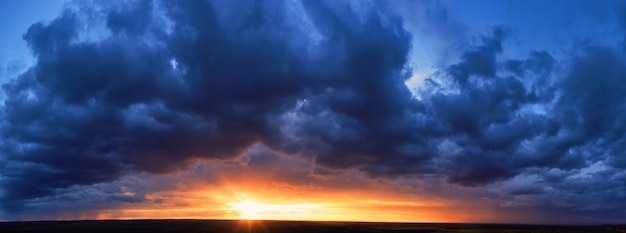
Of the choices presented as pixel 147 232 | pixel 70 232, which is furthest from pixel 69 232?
pixel 147 232

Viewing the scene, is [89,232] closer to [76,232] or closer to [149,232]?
[76,232]

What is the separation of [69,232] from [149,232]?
38150mm

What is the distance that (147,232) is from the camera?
165 meters

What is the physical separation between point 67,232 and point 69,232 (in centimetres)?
100

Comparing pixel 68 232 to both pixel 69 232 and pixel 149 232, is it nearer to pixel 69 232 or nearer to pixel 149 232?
pixel 69 232

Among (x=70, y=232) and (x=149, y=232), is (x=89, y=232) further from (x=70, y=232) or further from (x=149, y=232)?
(x=149, y=232)

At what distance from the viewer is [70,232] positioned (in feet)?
575

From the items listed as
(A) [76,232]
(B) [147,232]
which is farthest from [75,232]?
(B) [147,232]

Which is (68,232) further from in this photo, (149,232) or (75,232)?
(149,232)

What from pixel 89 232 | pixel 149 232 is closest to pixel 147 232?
pixel 149 232

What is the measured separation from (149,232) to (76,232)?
34.0 metres

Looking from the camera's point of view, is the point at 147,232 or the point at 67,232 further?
the point at 67,232

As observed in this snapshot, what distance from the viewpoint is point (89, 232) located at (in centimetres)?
17512

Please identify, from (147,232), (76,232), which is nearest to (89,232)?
(76,232)
